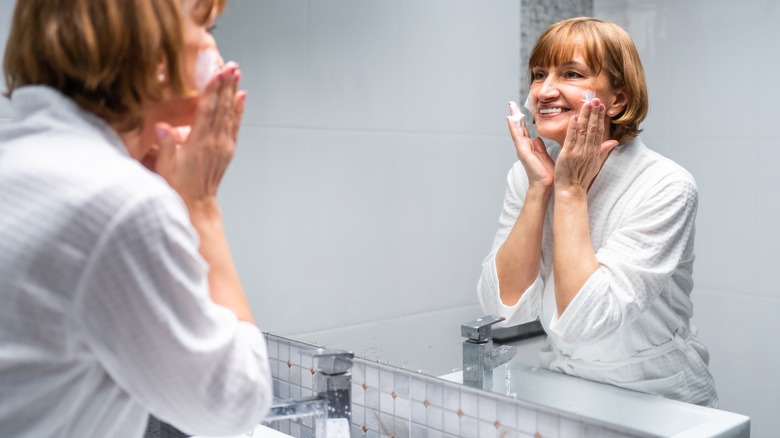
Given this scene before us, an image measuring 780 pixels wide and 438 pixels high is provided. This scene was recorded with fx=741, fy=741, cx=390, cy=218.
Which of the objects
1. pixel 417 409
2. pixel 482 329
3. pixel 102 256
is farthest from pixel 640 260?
pixel 102 256

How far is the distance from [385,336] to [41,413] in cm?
80

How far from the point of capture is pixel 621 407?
42.5 inches

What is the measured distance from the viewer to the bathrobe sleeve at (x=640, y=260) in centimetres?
109

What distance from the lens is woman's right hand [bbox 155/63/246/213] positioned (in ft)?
2.95

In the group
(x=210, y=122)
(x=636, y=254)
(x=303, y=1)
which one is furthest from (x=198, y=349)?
(x=303, y=1)

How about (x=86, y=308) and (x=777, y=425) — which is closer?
(x=86, y=308)

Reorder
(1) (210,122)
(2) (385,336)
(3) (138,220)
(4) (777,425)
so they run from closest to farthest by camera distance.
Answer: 1. (3) (138,220)
2. (1) (210,122)
3. (4) (777,425)
4. (2) (385,336)

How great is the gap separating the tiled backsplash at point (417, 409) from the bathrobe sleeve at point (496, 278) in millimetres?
145

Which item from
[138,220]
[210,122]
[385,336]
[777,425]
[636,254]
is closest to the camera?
[138,220]

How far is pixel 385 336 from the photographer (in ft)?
4.69

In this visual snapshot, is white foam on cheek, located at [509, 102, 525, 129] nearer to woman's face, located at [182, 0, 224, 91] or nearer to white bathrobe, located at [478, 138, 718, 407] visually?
white bathrobe, located at [478, 138, 718, 407]

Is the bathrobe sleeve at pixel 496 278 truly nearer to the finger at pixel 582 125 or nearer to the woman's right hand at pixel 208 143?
the finger at pixel 582 125

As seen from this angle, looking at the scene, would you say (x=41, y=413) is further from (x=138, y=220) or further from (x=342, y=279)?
(x=342, y=279)

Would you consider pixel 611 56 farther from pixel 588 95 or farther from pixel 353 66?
pixel 353 66
